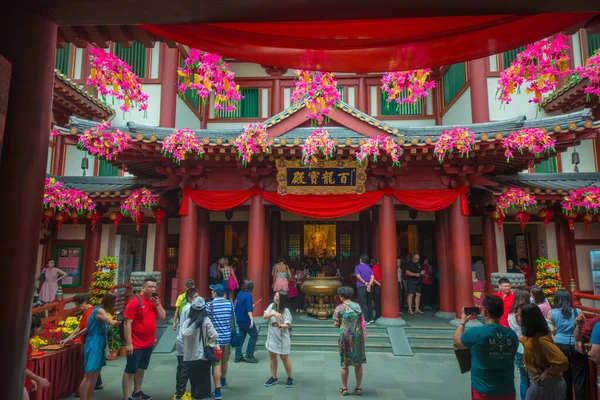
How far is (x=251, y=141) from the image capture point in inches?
343

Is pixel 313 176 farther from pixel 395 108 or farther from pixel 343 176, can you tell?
pixel 395 108

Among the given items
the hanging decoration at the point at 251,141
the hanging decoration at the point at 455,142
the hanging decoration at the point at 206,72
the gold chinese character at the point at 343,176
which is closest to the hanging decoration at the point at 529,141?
the hanging decoration at the point at 455,142

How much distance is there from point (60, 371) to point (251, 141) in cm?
572

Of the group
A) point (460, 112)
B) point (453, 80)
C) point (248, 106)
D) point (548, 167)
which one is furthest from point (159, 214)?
point (548, 167)

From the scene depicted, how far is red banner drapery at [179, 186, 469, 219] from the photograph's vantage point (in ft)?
31.4

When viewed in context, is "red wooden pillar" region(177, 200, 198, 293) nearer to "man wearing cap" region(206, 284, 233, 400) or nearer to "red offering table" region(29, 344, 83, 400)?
"red offering table" region(29, 344, 83, 400)

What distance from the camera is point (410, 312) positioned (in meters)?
Answer: 10.8

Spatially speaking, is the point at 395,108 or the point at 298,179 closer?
the point at 298,179

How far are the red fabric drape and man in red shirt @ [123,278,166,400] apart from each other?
4215 mm

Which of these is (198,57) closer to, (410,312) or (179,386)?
(179,386)

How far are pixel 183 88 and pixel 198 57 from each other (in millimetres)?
463

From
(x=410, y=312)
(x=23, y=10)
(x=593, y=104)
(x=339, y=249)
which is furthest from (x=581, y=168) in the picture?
(x=23, y=10)

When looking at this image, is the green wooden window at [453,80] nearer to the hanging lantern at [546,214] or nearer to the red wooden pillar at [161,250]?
→ the hanging lantern at [546,214]

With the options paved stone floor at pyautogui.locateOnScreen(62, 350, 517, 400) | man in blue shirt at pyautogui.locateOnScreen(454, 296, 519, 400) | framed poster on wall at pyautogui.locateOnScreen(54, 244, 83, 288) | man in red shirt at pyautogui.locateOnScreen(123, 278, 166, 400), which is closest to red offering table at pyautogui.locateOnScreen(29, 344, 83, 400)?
paved stone floor at pyautogui.locateOnScreen(62, 350, 517, 400)
